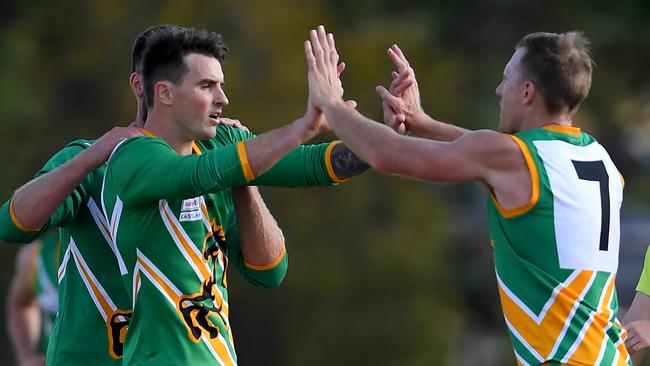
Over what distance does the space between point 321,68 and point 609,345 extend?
162cm

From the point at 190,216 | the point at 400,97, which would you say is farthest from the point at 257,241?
the point at 400,97

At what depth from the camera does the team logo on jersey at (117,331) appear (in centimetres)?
619

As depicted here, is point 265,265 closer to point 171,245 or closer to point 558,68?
point 171,245

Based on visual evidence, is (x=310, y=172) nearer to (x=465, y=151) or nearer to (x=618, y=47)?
(x=465, y=151)

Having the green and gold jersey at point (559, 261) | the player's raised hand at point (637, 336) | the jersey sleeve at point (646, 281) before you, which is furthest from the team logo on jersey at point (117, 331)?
the jersey sleeve at point (646, 281)

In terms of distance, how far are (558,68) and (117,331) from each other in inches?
88.0

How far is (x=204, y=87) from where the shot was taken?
591cm

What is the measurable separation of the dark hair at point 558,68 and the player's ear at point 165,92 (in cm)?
146

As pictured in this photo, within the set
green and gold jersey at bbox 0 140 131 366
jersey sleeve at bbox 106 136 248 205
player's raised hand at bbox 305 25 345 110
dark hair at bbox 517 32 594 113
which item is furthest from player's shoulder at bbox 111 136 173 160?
dark hair at bbox 517 32 594 113

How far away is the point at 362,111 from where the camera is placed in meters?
17.9

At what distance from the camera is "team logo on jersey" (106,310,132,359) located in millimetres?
6188

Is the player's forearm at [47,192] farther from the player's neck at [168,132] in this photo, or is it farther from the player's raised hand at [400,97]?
the player's raised hand at [400,97]

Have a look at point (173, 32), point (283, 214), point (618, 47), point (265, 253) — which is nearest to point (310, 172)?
point (265, 253)

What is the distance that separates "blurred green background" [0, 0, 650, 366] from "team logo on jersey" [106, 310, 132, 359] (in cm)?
1169
